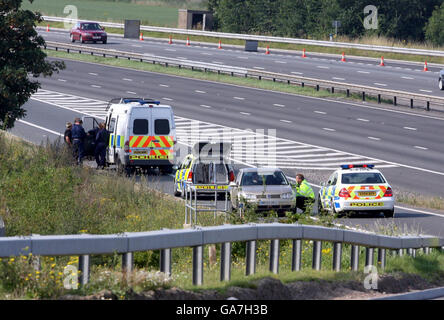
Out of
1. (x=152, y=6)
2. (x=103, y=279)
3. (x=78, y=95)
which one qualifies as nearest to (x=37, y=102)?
(x=78, y=95)

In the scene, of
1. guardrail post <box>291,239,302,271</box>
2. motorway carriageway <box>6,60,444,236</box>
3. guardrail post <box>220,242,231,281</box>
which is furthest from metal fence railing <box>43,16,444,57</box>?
guardrail post <box>220,242,231,281</box>

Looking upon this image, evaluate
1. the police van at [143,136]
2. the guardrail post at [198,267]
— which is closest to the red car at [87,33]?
the police van at [143,136]

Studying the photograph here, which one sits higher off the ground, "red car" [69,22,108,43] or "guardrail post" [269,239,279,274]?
"red car" [69,22,108,43]

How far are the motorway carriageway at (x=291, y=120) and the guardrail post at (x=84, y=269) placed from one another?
42.3 feet

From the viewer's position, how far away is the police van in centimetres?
2856

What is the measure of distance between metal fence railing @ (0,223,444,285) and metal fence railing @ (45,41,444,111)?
2495 centimetres

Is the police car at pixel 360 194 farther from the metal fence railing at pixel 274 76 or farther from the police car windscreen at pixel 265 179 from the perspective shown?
the metal fence railing at pixel 274 76

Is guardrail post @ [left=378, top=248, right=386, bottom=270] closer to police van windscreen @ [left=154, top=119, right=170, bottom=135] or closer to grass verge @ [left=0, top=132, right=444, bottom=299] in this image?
grass verge @ [left=0, top=132, right=444, bottom=299]

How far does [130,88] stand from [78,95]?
316cm

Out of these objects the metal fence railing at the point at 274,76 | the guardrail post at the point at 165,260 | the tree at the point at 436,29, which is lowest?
the guardrail post at the point at 165,260

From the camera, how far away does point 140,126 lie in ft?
94.0

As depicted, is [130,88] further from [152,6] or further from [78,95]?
[152,6]

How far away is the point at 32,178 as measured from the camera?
65.7ft

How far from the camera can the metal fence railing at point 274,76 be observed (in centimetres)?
4369
